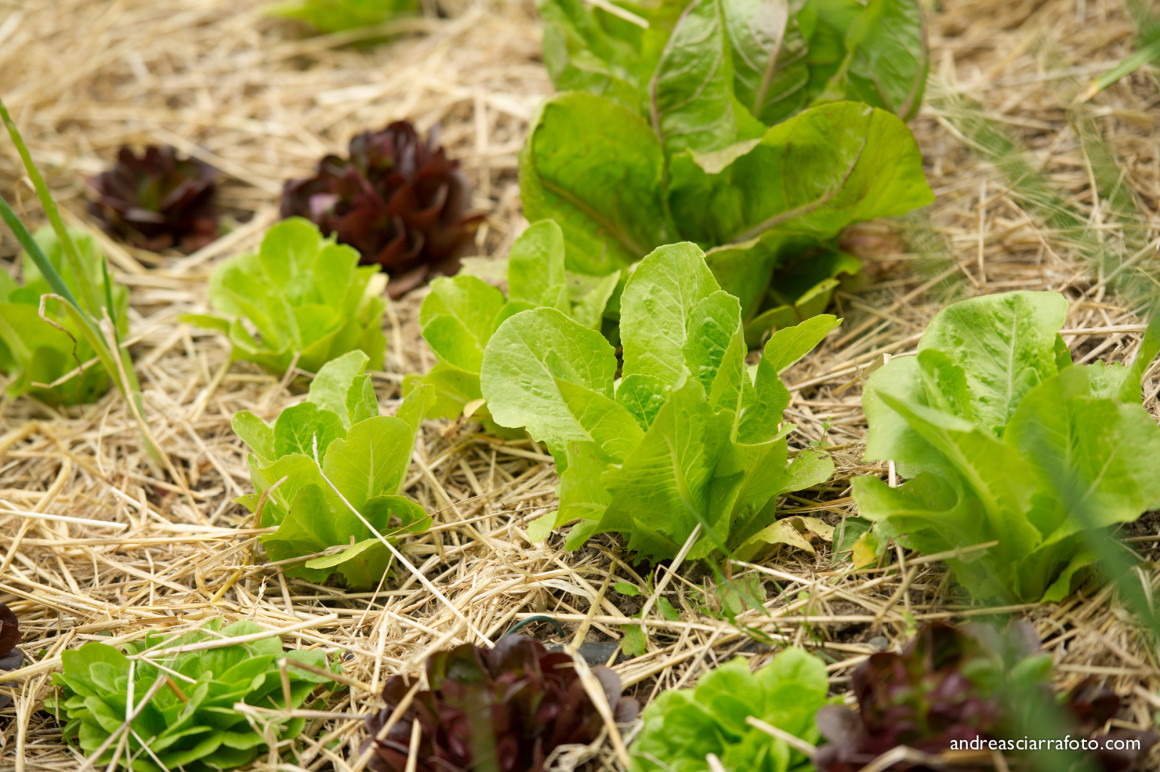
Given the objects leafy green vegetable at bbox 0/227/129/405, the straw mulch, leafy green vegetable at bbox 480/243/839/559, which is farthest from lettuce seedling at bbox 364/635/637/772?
leafy green vegetable at bbox 0/227/129/405

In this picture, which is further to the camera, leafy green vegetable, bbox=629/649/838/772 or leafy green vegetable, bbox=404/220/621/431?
leafy green vegetable, bbox=404/220/621/431

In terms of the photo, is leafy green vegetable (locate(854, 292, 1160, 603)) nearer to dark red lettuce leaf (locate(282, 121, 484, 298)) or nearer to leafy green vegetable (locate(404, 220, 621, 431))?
leafy green vegetable (locate(404, 220, 621, 431))

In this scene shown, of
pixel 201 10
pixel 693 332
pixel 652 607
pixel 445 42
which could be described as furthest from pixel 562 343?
pixel 201 10

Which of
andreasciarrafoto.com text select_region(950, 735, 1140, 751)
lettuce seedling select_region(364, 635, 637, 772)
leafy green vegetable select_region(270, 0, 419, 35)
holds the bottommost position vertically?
lettuce seedling select_region(364, 635, 637, 772)

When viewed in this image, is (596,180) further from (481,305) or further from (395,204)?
(395,204)

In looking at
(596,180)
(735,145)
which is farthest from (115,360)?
(735,145)

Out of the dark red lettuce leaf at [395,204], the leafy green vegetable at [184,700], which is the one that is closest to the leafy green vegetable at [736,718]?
the leafy green vegetable at [184,700]

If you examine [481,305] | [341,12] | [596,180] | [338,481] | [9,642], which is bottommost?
[9,642]
